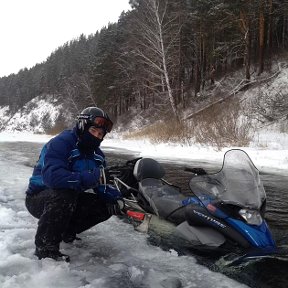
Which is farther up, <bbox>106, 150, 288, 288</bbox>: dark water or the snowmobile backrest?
the snowmobile backrest

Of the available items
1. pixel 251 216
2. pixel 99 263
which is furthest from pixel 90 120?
pixel 251 216

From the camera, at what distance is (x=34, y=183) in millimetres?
3766

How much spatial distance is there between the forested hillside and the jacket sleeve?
17693 mm

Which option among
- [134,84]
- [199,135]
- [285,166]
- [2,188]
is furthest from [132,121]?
[2,188]

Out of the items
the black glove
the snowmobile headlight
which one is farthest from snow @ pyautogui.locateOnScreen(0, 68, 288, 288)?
the snowmobile headlight

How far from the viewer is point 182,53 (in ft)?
105

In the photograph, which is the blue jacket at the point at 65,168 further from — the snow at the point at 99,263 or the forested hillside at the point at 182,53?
the forested hillside at the point at 182,53

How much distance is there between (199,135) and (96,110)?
12.2 metres

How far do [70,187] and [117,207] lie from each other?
2.59 feet

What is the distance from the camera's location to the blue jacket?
3369 millimetres

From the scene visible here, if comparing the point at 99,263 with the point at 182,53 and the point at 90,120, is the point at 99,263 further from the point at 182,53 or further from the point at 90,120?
the point at 182,53

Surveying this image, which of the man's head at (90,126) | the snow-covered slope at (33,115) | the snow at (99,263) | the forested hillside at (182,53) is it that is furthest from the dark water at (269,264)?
the snow-covered slope at (33,115)

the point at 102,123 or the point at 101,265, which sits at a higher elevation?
the point at 102,123

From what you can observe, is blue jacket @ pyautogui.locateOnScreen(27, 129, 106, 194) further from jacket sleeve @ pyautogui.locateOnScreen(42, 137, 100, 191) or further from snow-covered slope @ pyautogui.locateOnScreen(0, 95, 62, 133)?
snow-covered slope @ pyautogui.locateOnScreen(0, 95, 62, 133)
